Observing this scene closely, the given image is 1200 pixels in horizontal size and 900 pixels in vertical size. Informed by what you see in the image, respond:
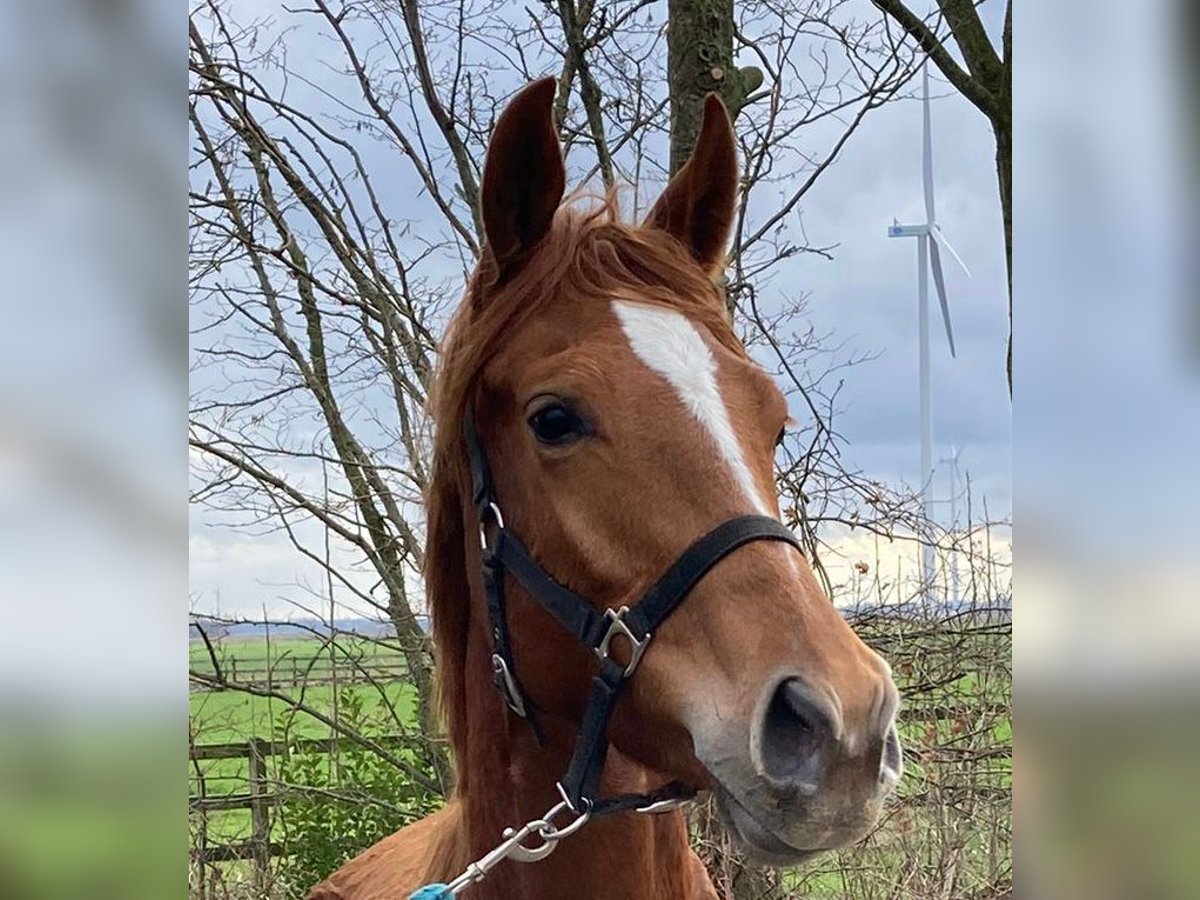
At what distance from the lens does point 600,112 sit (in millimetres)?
4652

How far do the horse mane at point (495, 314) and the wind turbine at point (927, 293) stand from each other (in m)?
3.04

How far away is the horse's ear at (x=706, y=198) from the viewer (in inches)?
83.6

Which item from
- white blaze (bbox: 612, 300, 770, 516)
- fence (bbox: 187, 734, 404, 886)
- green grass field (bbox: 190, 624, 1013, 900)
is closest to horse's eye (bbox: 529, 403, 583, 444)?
white blaze (bbox: 612, 300, 770, 516)

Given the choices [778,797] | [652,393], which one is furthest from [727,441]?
[778,797]

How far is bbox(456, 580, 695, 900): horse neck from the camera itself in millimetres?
1840

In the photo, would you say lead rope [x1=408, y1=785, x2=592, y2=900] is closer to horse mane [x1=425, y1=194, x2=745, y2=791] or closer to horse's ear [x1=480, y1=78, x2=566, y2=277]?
horse mane [x1=425, y1=194, x2=745, y2=791]

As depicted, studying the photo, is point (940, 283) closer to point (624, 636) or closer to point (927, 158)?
point (927, 158)

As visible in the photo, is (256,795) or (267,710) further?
(267,710)

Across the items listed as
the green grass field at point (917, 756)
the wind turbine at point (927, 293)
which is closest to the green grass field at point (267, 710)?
the green grass field at point (917, 756)

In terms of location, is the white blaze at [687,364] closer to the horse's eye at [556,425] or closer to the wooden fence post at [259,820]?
the horse's eye at [556,425]

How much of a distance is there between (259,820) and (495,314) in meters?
3.93

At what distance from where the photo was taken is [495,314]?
6.27 feet

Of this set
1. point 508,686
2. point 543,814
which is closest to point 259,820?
point 543,814
